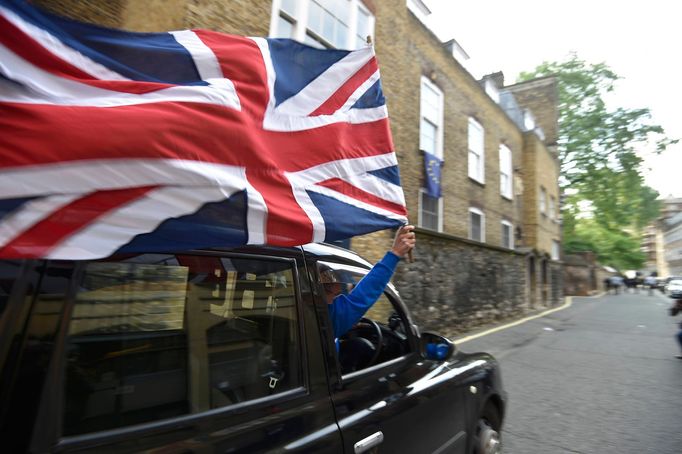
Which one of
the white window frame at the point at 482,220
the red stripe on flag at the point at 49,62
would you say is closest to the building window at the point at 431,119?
the white window frame at the point at 482,220

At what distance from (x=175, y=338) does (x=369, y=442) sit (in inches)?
37.5

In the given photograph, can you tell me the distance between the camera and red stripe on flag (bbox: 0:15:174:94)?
44.6 inches

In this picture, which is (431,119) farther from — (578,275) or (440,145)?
(578,275)

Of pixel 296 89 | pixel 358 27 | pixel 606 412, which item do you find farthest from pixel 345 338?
pixel 358 27

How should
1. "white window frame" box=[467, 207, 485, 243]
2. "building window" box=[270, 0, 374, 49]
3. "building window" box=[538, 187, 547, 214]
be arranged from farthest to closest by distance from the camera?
1. "building window" box=[538, 187, 547, 214]
2. "white window frame" box=[467, 207, 485, 243]
3. "building window" box=[270, 0, 374, 49]

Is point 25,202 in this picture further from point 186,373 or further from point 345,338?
point 345,338

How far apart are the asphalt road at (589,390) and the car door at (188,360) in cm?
303

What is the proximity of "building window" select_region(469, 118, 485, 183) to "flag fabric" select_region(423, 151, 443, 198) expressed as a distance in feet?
9.71

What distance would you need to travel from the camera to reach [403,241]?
7.07 feet

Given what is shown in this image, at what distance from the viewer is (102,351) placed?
44.4 inches

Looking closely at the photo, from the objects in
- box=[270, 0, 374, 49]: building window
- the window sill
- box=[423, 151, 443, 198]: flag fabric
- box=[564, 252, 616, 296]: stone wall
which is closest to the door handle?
box=[270, 0, 374, 49]: building window

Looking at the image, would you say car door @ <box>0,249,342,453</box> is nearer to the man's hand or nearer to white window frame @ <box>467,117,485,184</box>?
the man's hand

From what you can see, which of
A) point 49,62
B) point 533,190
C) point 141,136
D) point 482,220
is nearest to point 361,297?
point 141,136

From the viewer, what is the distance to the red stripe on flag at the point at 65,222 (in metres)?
0.97
